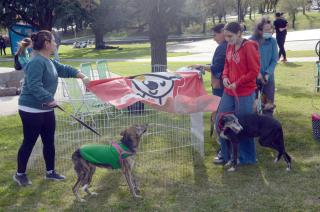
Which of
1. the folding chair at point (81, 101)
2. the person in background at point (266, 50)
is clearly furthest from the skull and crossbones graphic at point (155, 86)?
the folding chair at point (81, 101)

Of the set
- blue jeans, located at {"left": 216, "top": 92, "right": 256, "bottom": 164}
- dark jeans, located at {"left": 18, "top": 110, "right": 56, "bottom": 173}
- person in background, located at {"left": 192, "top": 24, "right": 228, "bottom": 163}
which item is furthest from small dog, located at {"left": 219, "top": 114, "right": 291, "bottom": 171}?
dark jeans, located at {"left": 18, "top": 110, "right": 56, "bottom": 173}

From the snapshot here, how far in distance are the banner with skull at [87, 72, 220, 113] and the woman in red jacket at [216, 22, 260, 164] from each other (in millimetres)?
209

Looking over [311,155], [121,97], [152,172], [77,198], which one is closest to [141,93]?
[121,97]

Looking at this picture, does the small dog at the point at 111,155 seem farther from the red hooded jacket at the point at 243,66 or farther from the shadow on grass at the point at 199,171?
the red hooded jacket at the point at 243,66

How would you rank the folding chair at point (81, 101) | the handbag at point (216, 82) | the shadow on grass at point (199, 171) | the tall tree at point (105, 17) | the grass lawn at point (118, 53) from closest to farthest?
the shadow on grass at point (199, 171), the handbag at point (216, 82), the folding chair at point (81, 101), the grass lawn at point (118, 53), the tall tree at point (105, 17)

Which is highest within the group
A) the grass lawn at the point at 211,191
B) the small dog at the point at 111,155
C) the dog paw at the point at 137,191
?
the small dog at the point at 111,155

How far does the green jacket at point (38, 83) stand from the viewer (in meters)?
4.78

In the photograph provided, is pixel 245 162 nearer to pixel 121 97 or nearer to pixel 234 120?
pixel 234 120

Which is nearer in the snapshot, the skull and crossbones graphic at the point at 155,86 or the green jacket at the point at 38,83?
the green jacket at the point at 38,83

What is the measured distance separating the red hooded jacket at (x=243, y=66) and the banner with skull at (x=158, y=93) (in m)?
0.38

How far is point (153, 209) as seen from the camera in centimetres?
454

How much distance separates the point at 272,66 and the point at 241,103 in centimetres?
109

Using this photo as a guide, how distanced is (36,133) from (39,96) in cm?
54

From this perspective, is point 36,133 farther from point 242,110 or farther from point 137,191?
point 242,110
